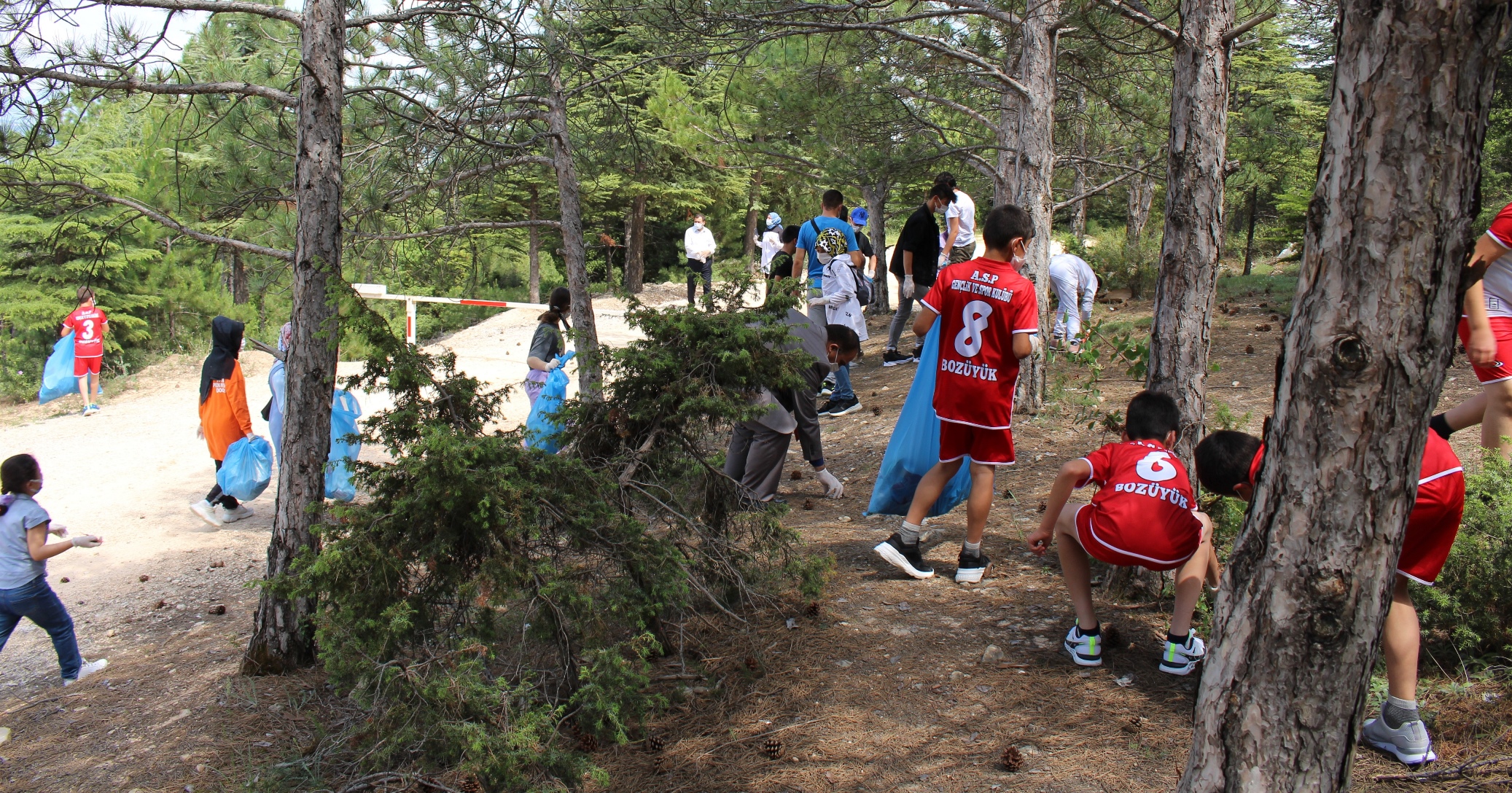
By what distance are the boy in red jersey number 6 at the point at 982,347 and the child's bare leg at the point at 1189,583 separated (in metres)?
1.05

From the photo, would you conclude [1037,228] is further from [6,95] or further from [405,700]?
[6,95]

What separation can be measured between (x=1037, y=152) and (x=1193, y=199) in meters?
3.85

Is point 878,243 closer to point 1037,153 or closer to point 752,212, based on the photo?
point 1037,153

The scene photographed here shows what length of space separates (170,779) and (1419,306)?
4723 mm

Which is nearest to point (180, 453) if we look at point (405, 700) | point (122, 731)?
point (122, 731)

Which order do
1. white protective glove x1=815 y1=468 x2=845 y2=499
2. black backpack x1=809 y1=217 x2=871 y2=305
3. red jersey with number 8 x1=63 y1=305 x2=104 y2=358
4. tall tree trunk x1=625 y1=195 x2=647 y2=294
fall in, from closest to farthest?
white protective glove x1=815 y1=468 x2=845 y2=499
black backpack x1=809 y1=217 x2=871 y2=305
red jersey with number 8 x1=63 y1=305 x2=104 y2=358
tall tree trunk x1=625 y1=195 x2=647 y2=294

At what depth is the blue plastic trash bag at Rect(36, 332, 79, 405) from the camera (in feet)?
42.4

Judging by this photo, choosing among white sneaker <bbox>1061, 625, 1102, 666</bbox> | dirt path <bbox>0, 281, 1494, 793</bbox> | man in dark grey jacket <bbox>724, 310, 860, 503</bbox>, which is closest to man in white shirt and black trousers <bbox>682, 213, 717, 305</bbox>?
dirt path <bbox>0, 281, 1494, 793</bbox>

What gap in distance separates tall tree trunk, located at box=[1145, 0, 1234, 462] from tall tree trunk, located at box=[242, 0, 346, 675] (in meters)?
3.92

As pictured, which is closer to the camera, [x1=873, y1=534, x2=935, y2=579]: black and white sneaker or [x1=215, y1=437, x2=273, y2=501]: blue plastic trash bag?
[x1=873, y1=534, x2=935, y2=579]: black and white sneaker

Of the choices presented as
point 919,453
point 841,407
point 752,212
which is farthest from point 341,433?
point 752,212

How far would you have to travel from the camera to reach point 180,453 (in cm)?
1084

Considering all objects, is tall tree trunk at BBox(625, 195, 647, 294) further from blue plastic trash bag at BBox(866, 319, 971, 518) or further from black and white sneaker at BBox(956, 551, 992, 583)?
black and white sneaker at BBox(956, 551, 992, 583)

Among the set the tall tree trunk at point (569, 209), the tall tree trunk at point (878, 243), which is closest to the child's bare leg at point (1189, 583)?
the tall tree trunk at point (569, 209)
